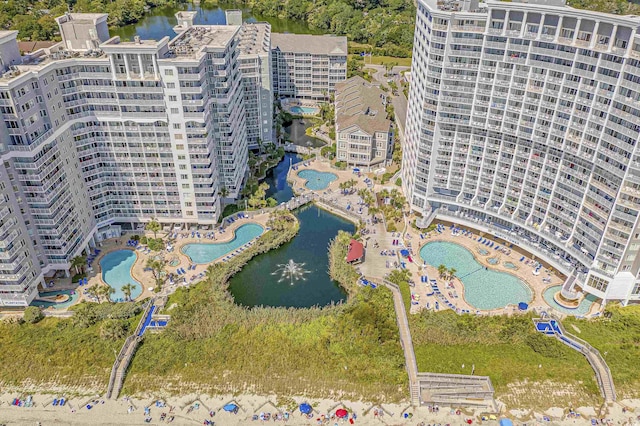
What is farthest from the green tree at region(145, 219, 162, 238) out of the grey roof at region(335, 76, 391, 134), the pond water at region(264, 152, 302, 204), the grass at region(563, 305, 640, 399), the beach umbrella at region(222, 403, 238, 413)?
the grass at region(563, 305, 640, 399)

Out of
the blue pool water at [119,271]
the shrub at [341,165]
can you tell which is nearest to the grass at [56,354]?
the blue pool water at [119,271]

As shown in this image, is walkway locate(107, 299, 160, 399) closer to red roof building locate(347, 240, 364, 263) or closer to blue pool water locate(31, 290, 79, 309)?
blue pool water locate(31, 290, 79, 309)

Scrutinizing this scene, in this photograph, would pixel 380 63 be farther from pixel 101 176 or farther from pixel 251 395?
pixel 251 395

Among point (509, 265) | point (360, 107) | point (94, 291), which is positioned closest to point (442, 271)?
point (509, 265)

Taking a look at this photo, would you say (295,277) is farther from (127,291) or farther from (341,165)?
(341,165)

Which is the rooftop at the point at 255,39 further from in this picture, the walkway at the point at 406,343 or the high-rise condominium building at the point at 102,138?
the walkway at the point at 406,343

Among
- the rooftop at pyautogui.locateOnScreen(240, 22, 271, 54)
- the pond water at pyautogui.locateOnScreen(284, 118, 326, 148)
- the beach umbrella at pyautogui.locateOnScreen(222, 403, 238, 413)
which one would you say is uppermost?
the rooftop at pyautogui.locateOnScreen(240, 22, 271, 54)

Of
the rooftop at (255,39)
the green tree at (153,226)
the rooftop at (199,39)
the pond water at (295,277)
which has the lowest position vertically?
the pond water at (295,277)
